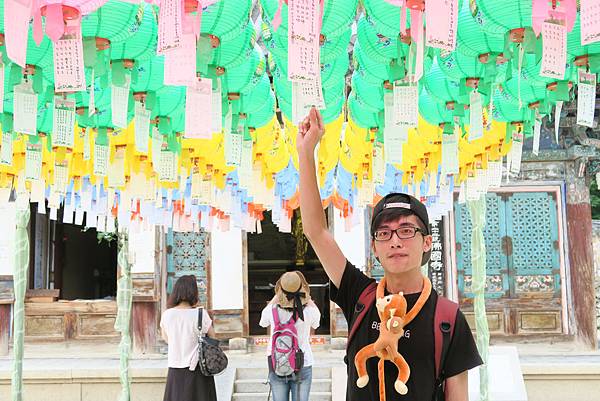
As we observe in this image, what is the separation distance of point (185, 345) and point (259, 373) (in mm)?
3496

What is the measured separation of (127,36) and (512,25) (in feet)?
6.08

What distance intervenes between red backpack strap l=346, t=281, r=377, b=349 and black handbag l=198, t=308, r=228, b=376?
3.27m

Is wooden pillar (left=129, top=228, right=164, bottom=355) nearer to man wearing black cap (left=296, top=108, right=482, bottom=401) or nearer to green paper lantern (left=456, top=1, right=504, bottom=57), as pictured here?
green paper lantern (left=456, top=1, right=504, bottom=57)

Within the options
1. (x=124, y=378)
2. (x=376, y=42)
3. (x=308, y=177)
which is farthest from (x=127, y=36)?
(x=124, y=378)

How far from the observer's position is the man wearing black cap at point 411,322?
178 centimetres

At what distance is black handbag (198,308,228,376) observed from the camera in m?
5.02

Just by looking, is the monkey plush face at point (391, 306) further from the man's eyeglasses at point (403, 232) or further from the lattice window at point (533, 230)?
the lattice window at point (533, 230)

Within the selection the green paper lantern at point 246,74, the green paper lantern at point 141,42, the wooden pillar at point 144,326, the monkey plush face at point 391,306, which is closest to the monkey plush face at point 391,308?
the monkey plush face at point 391,306

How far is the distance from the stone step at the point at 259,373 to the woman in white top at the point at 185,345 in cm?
326

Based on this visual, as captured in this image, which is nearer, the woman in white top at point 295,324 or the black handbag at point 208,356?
the black handbag at point 208,356

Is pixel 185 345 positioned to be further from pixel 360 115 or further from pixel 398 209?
pixel 398 209

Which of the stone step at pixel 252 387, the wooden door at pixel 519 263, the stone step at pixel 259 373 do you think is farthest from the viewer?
the wooden door at pixel 519 263

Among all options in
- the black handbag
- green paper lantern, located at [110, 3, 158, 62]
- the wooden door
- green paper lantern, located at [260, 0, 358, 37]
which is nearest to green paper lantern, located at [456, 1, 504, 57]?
green paper lantern, located at [260, 0, 358, 37]

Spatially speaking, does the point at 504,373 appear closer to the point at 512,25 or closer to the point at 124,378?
the point at 124,378
